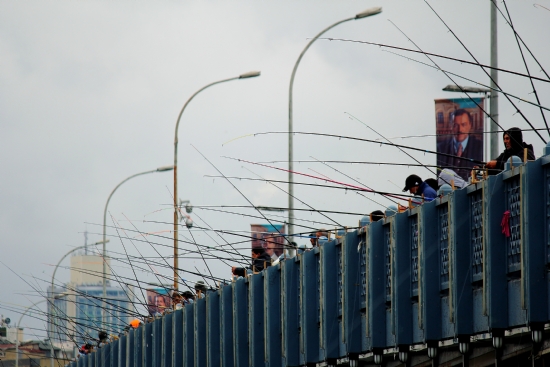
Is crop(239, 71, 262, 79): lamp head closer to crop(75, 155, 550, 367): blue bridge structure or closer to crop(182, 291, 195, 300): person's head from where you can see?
crop(182, 291, 195, 300): person's head

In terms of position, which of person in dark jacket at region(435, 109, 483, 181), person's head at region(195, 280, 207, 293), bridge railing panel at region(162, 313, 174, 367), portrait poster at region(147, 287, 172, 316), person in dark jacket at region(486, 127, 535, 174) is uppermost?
A: person in dark jacket at region(435, 109, 483, 181)

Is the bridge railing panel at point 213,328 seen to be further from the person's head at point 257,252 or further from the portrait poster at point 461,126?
the portrait poster at point 461,126

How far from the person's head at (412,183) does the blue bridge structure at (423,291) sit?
38cm

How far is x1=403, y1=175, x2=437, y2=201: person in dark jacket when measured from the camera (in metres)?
11.6

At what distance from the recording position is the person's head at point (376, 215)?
12.2 metres

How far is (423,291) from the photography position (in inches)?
420

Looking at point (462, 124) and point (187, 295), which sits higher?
point (462, 124)

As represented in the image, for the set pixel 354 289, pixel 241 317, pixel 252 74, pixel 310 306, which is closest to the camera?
pixel 354 289

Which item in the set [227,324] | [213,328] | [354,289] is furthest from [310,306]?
[213,328]

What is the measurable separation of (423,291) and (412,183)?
1.52 metres

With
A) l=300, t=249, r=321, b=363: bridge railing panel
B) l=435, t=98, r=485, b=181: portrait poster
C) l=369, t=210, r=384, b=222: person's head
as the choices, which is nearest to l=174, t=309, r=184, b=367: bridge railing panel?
l=435, t=98, r=485, b=181: portrait poster

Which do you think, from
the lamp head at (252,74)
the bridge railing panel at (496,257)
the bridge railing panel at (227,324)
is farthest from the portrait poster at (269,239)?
the lamp head at (252,74)

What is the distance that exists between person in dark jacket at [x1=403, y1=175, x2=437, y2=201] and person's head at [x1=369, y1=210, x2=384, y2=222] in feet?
1.63

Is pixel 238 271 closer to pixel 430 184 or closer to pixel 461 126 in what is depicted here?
pixel 461 126
